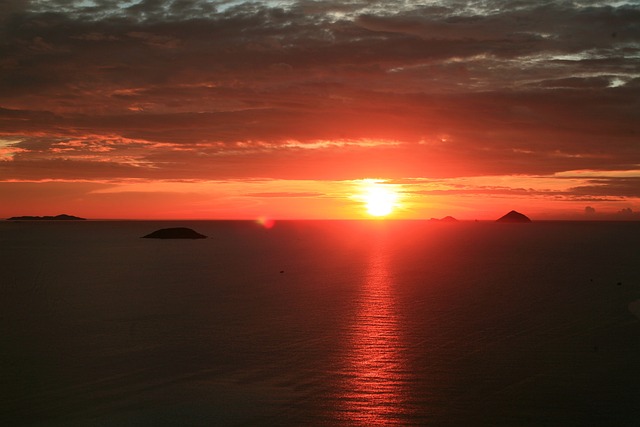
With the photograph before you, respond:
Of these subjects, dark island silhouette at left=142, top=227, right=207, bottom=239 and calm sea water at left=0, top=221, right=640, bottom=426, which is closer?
calm sea water at left=0, top=221, right=640, bottom=426

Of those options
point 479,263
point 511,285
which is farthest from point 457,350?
point 479,263

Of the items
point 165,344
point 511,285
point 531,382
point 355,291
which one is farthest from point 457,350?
point 511,285

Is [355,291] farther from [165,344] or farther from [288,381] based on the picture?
[288,381]

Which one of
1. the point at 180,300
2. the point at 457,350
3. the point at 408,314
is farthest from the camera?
the point at 180,300

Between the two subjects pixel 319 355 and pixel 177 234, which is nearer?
pixel 319 355

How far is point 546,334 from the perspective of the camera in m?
31.7

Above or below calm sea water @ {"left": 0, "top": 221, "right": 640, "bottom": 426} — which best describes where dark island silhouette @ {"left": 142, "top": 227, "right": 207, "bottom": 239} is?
above

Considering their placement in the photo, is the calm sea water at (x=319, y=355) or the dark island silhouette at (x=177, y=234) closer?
the calm sea water at (x=319, y=355)

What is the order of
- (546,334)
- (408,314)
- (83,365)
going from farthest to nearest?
1. (408,314)
2. (546,334)
3. (83,365)

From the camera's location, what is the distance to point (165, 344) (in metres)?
28.8

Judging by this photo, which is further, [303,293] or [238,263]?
[238,263]

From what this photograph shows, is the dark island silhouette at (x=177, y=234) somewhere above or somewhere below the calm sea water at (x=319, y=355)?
above

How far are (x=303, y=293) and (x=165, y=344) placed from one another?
21.6 m

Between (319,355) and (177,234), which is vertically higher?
(177,234)
